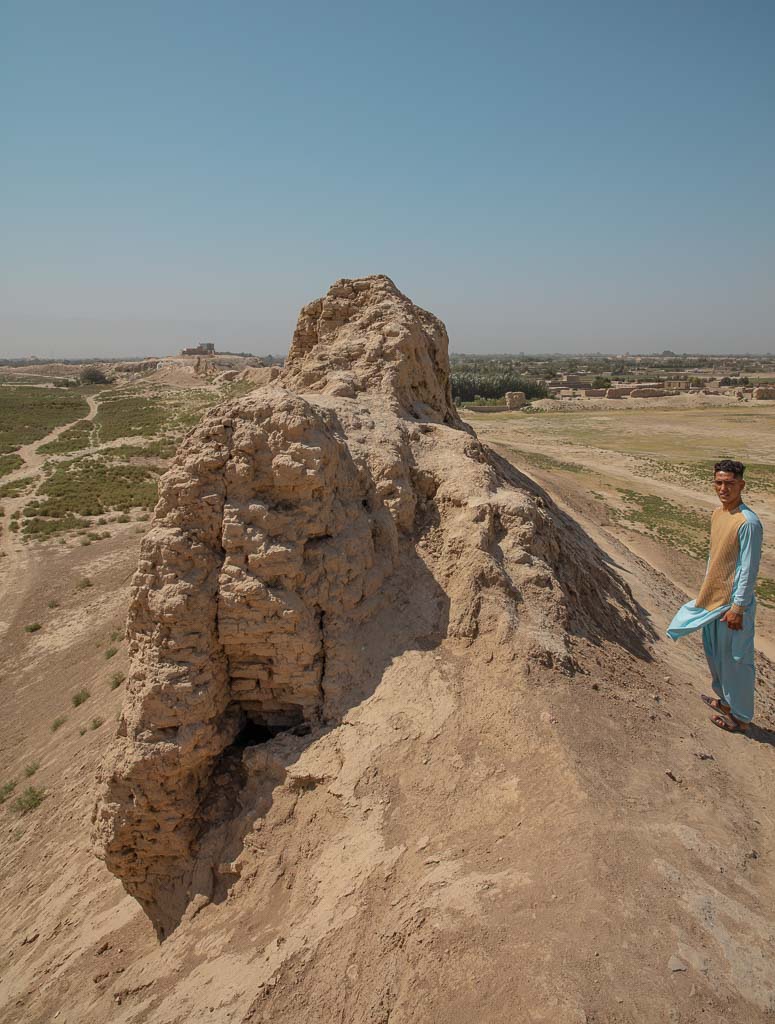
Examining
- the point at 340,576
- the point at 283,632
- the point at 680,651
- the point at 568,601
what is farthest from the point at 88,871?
the point at 680,651

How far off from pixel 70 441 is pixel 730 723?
3897cm

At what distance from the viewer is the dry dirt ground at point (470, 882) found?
9.12 ft

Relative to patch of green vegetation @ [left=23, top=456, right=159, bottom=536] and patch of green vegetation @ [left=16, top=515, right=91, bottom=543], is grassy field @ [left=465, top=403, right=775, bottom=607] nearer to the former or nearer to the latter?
patch of green vegetation @ [left=23, top=456, right=159, bottom=536]

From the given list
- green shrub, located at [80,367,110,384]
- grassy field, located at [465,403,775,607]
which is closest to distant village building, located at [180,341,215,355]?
green shrub, located at [80,367,110,384]

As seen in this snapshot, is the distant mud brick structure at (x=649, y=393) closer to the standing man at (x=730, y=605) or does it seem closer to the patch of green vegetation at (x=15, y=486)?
the patch of green vegetation at (x=15, y=486)

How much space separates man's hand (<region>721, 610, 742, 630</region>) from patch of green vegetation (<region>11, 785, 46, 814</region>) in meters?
7.72

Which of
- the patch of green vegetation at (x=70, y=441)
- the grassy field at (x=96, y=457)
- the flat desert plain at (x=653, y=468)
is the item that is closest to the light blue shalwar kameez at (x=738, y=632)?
the flat desert plain at (x=653, y=468)

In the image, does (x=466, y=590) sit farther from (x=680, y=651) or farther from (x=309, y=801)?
(x=680, y=651)

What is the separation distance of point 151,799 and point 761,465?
99.8 ft

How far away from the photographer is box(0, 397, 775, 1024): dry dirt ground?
9.12 feet

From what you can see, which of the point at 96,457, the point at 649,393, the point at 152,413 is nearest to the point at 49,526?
the point at 96,457

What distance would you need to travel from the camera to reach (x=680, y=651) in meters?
7.07

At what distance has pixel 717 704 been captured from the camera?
525cm

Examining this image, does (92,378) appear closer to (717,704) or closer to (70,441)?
(70,441)
